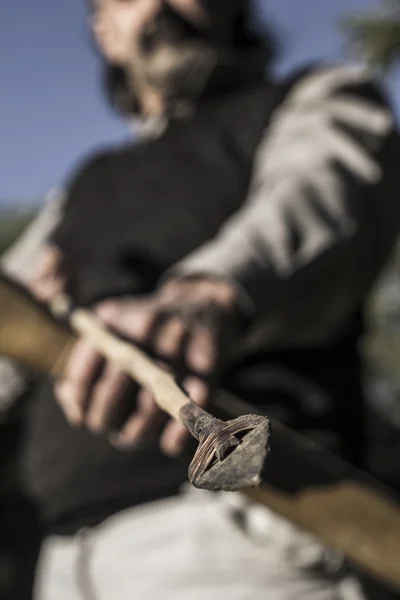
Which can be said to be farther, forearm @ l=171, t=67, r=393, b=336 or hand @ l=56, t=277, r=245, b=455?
forearm @ l=171, t=67, r=393, b=336

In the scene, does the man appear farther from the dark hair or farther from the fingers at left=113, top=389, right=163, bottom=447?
the dark hair

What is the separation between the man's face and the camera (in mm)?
1328

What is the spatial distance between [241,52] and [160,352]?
888mm

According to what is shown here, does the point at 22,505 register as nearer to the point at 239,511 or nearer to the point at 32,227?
the point at 32,227

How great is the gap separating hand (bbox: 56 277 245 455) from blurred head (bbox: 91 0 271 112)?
0.64 m

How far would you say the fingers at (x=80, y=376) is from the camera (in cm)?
71

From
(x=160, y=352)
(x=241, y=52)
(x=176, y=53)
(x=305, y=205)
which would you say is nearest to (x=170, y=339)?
(x=160, y=352)

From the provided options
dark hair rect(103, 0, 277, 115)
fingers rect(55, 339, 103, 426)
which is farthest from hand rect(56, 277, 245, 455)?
dark hair rect(103, 0, 277, 115)

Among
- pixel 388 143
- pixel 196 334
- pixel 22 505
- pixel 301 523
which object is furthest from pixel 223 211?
pixel 22 505

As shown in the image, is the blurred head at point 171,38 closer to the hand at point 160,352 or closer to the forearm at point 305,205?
the forearm at point 305,205

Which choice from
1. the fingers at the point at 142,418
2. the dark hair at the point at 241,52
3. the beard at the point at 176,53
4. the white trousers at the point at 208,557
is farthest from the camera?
the dark hair at the point at 241,52

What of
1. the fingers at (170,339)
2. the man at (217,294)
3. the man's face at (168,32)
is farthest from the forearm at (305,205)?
the man's face at (168,32)

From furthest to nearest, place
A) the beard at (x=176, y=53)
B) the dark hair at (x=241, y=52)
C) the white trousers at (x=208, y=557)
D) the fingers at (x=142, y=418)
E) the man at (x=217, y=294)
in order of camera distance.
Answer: the dark hair at (x=241, y=52) → the beard at (x=176, y=53) → the white trousers at (x=208, y=557) → the man at (x=217, y=294) → the fingers at (x=142, y=418)

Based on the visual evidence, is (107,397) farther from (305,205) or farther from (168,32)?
(168,32)
